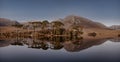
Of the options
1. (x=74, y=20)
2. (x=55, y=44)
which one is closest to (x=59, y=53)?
(x=55, y=44)

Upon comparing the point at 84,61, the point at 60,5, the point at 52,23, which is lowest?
the point at 84,61

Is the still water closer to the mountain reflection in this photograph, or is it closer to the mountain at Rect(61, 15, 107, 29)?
the mountain reflection

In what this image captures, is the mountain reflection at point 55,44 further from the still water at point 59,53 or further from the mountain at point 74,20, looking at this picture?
the mountain at point 74,20

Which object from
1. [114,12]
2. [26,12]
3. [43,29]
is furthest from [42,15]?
[114,12]

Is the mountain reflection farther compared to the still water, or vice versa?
the mountain reflection

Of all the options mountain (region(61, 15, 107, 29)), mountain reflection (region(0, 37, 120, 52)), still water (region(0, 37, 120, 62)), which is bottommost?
still water (region(0, 37, 120, 62))

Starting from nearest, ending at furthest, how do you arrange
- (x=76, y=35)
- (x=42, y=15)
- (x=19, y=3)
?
(x=19, y=3), (x=42, y=15), (x=76, y=35)

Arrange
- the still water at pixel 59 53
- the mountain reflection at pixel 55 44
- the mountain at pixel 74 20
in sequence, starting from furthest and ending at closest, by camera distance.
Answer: the mountain at pixel 74 20
the mountain reflection at pixel 55 44
the still water at pixel 59 53

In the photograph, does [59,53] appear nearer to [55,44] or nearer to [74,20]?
[55,44]

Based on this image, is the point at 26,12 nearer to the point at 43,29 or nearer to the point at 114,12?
the point at 43,29

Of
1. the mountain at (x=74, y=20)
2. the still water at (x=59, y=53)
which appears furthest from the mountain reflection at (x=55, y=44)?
the mountain at (x=74, y=20)

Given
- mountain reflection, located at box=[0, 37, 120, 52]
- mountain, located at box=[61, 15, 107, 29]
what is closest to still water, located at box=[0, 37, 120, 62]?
mountain reflection, located at box=[0, 37, 120, 52]
